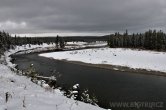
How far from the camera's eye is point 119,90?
34.7 meters

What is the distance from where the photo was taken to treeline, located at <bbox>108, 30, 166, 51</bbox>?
351 feet

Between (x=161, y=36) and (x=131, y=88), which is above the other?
(x=161, y=36)

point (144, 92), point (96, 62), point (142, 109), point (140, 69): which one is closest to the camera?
point (142, 109)

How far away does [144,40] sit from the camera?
380 ft

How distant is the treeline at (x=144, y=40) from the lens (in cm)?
10711

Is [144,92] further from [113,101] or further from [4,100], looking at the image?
[4,100]

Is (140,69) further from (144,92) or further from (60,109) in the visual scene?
(60,109)

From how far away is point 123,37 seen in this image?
135 m

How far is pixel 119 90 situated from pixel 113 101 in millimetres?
6385

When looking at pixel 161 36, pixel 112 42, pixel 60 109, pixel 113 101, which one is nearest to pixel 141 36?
pixel 161 36

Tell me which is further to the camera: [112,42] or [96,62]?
[112,42]

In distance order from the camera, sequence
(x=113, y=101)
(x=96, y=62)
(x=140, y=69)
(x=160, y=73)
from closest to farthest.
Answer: (x=113, y=101)
(x=160, y=73)
(x=140, y=69)
(x=96, y=62)

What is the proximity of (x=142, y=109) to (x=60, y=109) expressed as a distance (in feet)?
67.4

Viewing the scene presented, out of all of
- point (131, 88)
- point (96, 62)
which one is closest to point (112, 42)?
point (96, 62)
